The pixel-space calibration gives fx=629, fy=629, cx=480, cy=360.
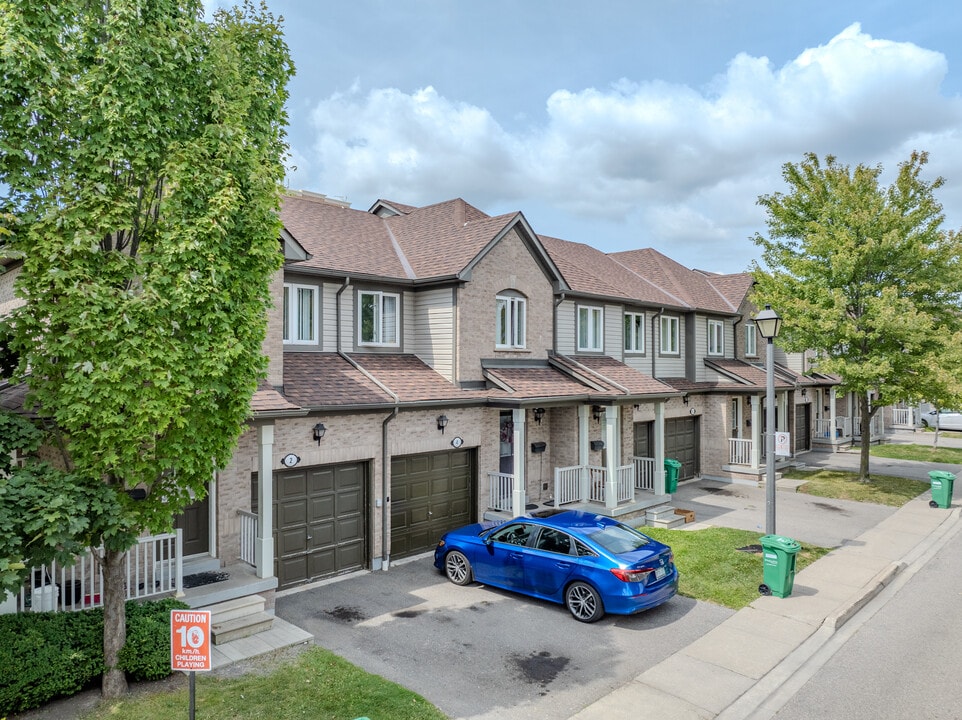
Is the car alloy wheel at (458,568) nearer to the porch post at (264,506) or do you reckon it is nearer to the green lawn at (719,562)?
the porch post at (264,506)

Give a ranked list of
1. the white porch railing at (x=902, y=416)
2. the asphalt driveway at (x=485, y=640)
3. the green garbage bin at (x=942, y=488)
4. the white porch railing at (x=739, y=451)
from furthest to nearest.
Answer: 1. the white porch railing at (x=902, y=416)
2. the white porch railing at (x=739, y=451)
3. the green garbage bin at (x=942, y=488)
4. the asphalt driveway at (x=485, y=640)

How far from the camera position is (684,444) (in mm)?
23797

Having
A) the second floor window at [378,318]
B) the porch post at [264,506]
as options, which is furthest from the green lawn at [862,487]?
the porch post at [264,506]

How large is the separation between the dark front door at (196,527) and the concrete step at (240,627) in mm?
2024

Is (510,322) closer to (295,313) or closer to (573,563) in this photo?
(295,313)

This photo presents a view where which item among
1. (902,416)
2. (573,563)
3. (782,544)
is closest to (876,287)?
(782,544)

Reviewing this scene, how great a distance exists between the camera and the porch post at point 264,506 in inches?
415

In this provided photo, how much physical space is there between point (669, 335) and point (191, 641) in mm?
20545

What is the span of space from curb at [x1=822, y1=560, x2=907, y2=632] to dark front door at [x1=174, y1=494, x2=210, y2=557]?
1066 cm

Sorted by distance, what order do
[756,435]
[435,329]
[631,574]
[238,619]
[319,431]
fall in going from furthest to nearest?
[756,435] < [435,329] < [319,431] < [631,574] < [238,619]

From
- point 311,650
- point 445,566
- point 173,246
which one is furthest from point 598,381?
point 173,246

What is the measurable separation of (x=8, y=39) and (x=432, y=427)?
33.4 ft

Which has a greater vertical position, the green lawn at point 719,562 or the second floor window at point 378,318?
the second floor window at point 378,318

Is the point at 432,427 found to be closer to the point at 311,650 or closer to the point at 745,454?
the point at 311,650
